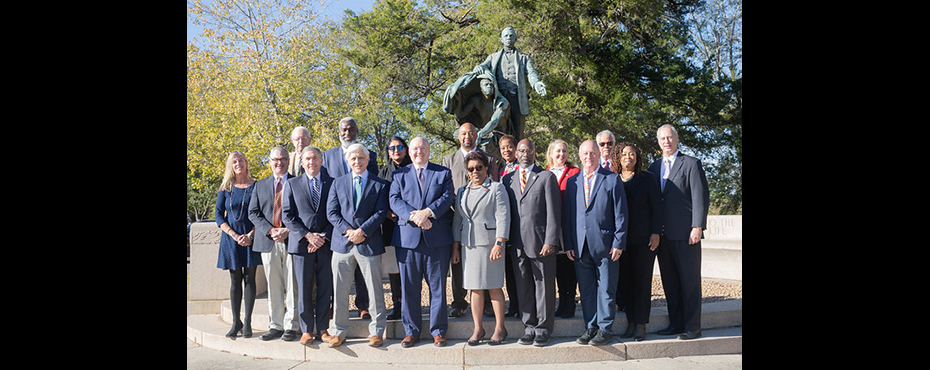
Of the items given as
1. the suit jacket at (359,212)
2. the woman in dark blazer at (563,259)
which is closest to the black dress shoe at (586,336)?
the woman in dark blazer at (563,259)

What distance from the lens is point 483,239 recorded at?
5.42 meters

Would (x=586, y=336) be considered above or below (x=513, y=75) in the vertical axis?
below

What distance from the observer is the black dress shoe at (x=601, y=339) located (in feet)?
17.5

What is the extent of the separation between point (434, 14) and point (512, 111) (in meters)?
19.6

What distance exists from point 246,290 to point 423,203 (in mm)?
1925

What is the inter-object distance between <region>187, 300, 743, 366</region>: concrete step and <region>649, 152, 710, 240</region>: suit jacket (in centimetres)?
94

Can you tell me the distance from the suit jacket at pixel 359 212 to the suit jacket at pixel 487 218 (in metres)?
0.74

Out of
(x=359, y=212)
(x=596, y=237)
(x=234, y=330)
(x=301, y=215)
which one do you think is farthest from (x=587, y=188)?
(x=234, y=330)

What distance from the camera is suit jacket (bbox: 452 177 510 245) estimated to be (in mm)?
5410

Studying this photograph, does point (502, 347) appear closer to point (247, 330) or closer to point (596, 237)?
point (596, 237)

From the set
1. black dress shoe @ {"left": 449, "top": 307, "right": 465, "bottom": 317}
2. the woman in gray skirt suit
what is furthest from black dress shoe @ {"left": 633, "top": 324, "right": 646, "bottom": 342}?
black dress shoe @ {"left": 449, "top": 307, "right": 465, "bottom": 317}

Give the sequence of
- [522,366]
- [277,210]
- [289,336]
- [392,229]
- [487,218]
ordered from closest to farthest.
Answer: [522,366]
[487,218]
[289,336]
[277,210]
[392,229]

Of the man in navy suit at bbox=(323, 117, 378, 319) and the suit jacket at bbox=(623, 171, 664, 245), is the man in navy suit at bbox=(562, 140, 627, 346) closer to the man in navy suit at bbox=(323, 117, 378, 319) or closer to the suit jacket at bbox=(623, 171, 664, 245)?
the suit jacket at bbox=(623, 171, 664, 245)
